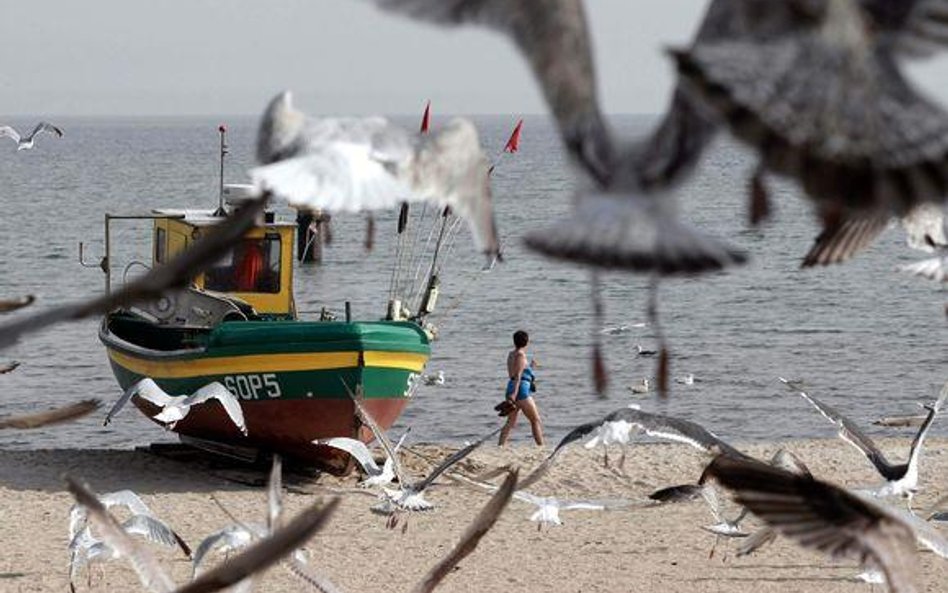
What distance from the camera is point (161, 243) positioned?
58.5ft

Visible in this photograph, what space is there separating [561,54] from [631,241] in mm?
314

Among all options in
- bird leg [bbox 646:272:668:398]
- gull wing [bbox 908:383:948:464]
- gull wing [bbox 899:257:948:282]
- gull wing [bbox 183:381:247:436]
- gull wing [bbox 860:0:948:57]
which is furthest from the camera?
gull wing [bbox 183:381:247:436]

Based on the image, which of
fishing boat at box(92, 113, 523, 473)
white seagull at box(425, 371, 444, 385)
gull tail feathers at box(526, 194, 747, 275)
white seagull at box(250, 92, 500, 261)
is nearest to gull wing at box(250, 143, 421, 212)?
white seagull at box(250, 92, 500, 261)

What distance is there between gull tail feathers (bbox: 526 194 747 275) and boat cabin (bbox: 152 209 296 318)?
1495cm

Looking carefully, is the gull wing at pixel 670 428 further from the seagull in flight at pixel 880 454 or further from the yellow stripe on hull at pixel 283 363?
the yellow stripe on hull at pixel 283 363

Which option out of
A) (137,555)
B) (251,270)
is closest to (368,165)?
(137,555)

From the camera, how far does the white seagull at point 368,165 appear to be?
3.02 m

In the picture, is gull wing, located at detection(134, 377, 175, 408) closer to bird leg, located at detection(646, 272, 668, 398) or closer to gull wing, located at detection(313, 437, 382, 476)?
gull wing, located at detection(313, 437, 382, 476)

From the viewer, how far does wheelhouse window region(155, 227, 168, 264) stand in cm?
1761

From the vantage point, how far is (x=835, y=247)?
9.62 ft

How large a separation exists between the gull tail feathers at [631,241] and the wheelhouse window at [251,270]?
1520cm

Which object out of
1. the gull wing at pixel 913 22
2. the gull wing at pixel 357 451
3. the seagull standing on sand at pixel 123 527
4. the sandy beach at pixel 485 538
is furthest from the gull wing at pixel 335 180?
the gull wing at pixel 357 451

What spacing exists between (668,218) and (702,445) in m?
5.62

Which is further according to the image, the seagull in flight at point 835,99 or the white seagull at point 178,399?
the white seagull at point 178,399
